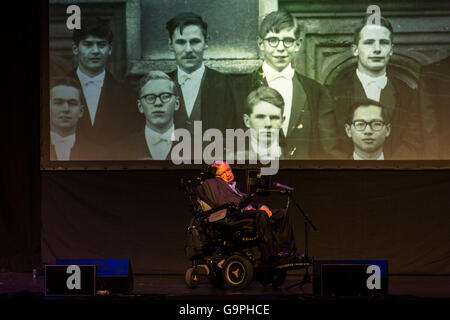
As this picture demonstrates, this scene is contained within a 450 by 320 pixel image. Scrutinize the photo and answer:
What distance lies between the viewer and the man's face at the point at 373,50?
25.9ft

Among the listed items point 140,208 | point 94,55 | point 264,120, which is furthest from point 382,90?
point 94,55

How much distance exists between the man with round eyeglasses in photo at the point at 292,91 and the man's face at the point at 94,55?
1.32 meters

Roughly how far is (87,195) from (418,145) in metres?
3.31

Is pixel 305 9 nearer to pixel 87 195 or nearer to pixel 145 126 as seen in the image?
pixel 145 126

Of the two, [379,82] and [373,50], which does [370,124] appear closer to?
[379,82]

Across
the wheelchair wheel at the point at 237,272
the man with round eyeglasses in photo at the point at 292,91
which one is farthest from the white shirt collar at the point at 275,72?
the wheelchair wheel at the point at 237,272

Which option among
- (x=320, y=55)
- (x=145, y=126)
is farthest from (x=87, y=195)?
(x=320, y=55)

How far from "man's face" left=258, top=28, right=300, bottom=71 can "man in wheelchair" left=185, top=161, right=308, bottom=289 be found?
5.34ft

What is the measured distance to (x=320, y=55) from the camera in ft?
26.0

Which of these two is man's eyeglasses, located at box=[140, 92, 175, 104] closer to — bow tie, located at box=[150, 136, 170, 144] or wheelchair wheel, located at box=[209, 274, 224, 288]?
bow tie, located at box=[150, 136, 170, 144]

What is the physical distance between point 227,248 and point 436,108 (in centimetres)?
264

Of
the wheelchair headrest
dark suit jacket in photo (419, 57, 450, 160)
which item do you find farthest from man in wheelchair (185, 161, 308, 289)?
dark suit jacket in photo (419, 57, 450, 160)

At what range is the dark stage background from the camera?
26.0 feet

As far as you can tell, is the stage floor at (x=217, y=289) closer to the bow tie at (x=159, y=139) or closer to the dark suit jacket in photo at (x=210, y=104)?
the bow tie at (x=159, y=139)
